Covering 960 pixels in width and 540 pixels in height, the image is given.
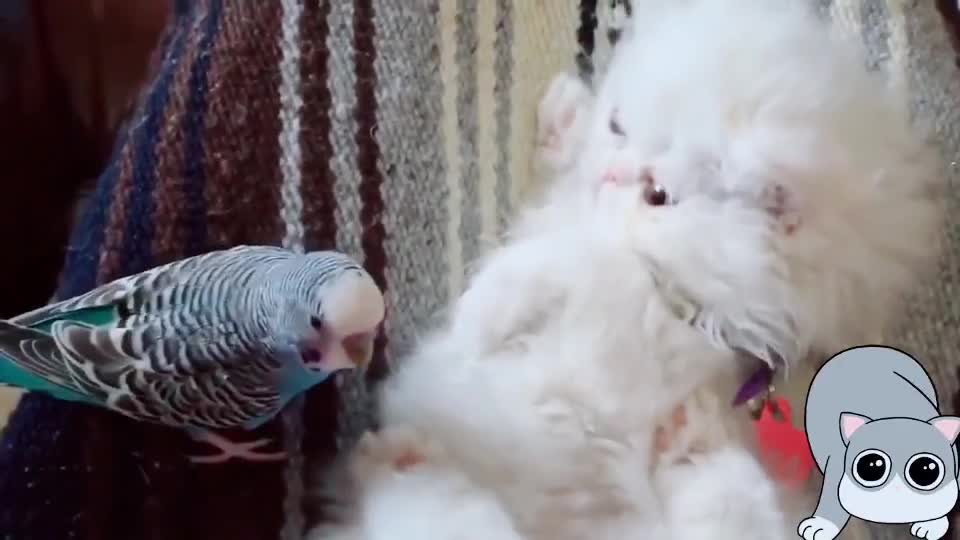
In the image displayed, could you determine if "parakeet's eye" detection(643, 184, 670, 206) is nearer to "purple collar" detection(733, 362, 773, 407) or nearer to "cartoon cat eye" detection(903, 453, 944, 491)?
"purple collar" detection(733, 362, 773, 407)

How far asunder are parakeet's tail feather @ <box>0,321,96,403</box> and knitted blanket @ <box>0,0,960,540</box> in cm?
3

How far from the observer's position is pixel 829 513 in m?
0.60

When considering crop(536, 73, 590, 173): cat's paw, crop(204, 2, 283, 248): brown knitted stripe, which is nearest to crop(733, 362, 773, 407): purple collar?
crop(536, 73, 590, 173): cat's paw

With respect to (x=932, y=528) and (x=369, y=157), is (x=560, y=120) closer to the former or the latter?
(x=369, y=157)

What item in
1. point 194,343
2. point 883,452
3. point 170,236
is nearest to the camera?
point 883,452

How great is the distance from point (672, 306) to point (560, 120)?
0.19m

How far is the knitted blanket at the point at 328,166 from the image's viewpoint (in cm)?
72

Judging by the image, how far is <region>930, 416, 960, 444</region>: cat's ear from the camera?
568 millimetres

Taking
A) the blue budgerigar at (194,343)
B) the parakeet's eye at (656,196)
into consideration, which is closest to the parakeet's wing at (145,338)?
the blue budgerigar at (194,343)

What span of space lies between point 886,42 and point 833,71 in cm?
14

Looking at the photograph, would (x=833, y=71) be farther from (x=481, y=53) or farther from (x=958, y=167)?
(x=481, y=53)

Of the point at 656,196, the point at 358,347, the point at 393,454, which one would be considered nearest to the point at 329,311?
the point at 358,347

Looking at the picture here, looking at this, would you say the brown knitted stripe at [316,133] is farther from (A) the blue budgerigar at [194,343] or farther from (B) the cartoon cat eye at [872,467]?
(B) the cartoon cat eye at [872,467]

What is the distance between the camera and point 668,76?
725mm
